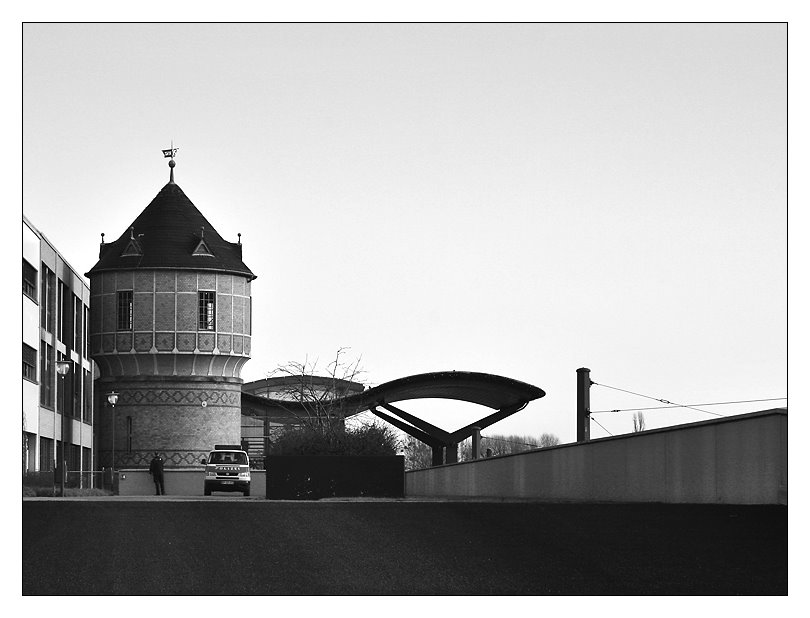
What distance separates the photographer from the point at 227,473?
4922 centimetres

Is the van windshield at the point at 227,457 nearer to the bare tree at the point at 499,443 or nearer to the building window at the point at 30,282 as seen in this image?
the building window at the point at 30,282

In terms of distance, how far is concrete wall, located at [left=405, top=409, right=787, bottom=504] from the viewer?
17.7 m

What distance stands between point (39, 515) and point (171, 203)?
5165 cm

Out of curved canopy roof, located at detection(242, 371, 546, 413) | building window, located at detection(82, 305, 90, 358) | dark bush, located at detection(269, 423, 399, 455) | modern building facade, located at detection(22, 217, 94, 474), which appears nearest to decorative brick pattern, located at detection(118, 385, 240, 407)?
modern building facade, located at detection(22, 217, 94, 474)

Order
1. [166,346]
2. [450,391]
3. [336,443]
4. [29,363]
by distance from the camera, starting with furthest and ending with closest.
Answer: [450,391] → [166,346] → [29,363] → [336,443]

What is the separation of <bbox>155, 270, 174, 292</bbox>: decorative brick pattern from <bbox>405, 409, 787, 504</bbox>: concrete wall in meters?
34.9

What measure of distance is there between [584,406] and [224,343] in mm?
28442

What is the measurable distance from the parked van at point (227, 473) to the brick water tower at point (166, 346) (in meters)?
16.0

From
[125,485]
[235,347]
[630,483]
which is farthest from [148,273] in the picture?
[630,483]

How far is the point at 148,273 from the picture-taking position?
217ft

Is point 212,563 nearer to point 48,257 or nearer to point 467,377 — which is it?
point 48,257

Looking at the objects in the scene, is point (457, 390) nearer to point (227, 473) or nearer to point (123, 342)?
point (123, 342)

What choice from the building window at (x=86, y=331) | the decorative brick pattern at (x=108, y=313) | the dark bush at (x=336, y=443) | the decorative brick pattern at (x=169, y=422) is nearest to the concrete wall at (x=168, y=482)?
the decorative brick pattern at (x=169, y=422)

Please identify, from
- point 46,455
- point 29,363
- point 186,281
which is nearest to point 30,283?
point 29,363
